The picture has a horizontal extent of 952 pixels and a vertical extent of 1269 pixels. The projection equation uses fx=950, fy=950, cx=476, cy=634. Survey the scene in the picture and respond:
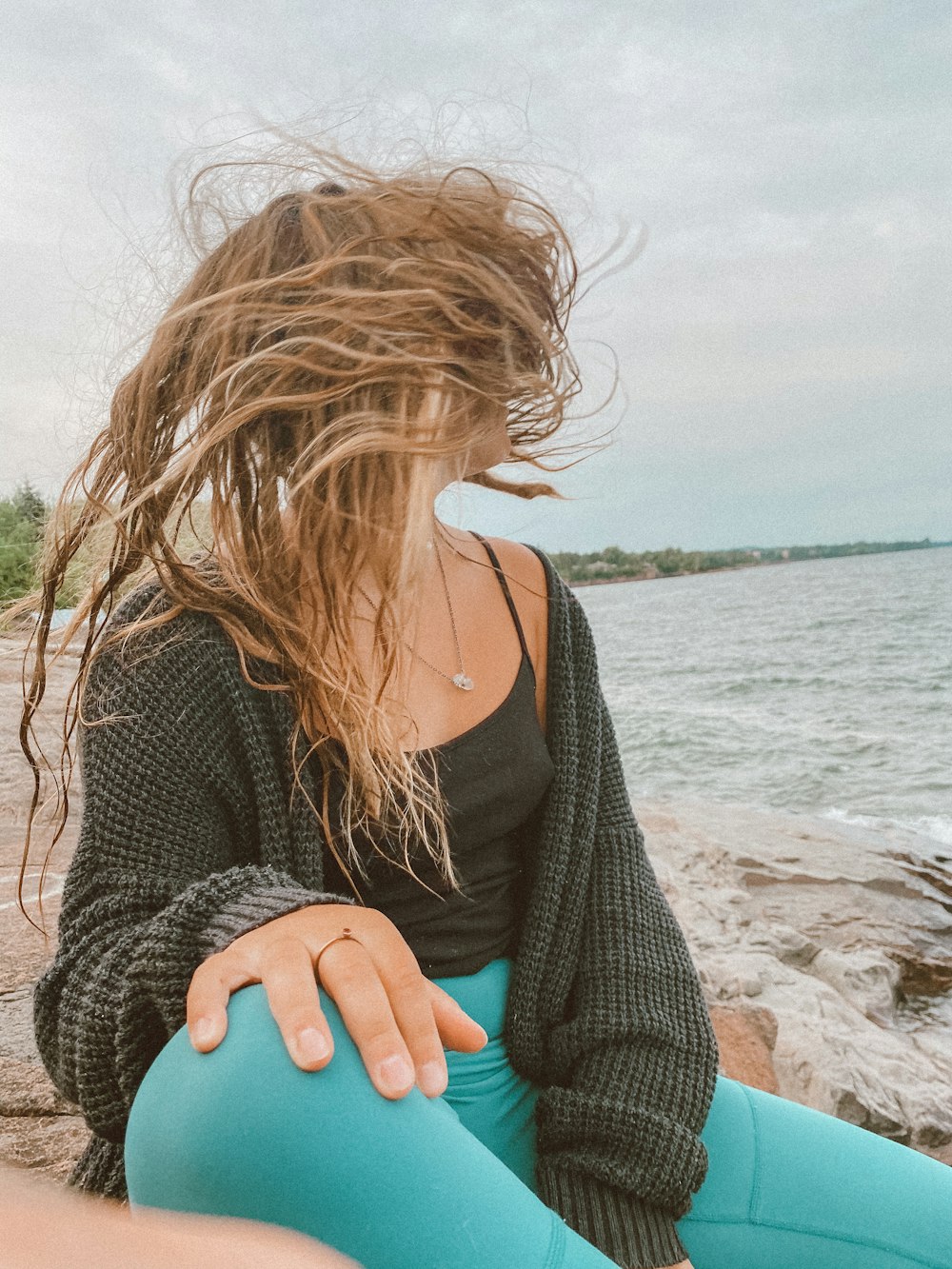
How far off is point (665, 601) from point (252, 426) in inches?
A: 2415

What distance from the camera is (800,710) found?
16.7 m

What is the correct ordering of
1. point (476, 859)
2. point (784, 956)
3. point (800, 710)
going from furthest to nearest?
point (800, 710)
point (784, 956)
point (476, 859)

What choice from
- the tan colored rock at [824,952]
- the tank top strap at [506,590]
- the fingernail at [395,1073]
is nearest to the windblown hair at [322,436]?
the tank top strap at [506,590]

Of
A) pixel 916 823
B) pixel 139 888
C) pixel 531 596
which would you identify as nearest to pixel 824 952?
pixel 531 596

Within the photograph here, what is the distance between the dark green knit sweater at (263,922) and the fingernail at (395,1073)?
0.21m

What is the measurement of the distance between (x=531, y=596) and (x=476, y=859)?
50 cm

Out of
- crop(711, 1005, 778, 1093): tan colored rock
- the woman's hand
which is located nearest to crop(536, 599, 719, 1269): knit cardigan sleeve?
the woman's hand

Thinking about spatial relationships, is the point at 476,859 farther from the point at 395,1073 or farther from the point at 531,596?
the point at 395,1073

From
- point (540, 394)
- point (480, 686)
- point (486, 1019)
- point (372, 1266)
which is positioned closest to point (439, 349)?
point (540, 394)

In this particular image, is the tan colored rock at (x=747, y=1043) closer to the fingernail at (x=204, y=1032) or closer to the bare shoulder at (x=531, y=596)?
the bare shoulder at (x=531, y=596)

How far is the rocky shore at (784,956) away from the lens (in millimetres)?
2066

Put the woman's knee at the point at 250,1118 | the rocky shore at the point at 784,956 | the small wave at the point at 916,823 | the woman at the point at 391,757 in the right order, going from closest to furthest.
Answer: the woman's knee at the point at 250,1118 → the woman at the point at 391,757 → the rocky shore at the point at 784,956 → the small wave at the point at 916,823

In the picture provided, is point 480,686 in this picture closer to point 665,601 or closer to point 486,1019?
point 486,1019

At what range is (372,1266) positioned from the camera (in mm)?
796
